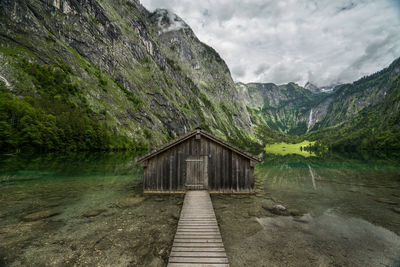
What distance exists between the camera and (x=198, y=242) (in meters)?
7.39

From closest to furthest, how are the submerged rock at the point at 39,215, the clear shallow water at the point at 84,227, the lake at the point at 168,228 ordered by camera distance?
1. the clear shallow water at the point at 84,227
2. the lake at the point at 168,228
3. the submerged rock at the point at 39,215

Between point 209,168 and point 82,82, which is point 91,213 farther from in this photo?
point 82,82

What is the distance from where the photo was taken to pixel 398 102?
151750mm

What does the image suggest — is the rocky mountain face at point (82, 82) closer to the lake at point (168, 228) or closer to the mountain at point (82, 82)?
the mountain at point (82, 82)

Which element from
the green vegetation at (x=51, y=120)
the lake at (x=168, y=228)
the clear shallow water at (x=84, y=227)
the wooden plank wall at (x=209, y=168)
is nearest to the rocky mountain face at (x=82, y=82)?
the green vegetation at (x=51, y=120)

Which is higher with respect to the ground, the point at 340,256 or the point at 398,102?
the point at 398,102

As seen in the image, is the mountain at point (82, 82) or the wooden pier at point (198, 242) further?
the mountain at point (82, 82)

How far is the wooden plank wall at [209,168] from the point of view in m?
15.7

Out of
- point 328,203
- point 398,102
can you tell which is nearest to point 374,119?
point 398,102

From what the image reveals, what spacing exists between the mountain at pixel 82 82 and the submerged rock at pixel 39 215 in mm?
60807

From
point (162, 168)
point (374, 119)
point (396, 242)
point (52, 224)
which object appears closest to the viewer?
point (396, 242)

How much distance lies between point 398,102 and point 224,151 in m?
218

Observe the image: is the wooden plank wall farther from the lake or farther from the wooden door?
the lake

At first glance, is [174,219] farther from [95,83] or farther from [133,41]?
[133,41]
